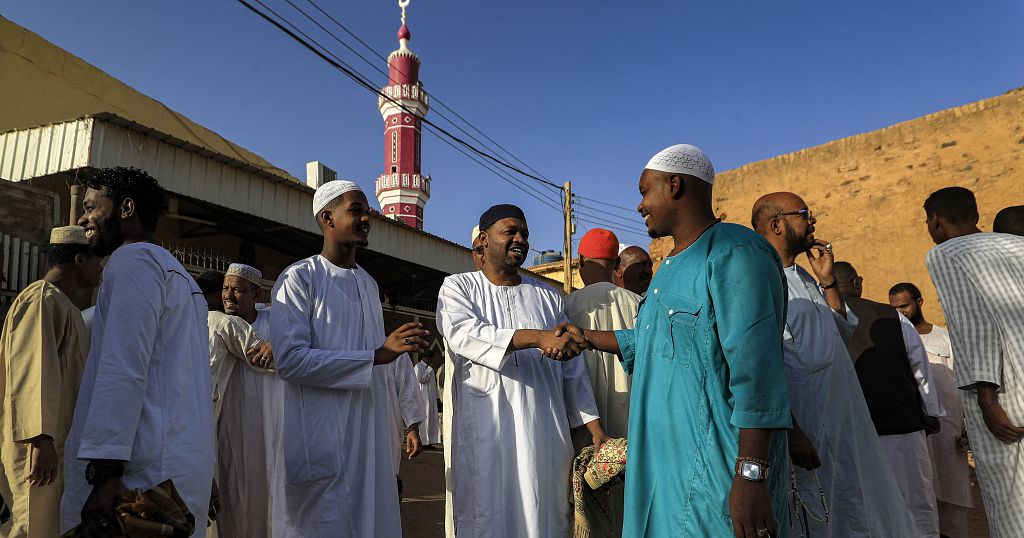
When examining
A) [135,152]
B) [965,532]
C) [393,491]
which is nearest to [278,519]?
[393,491]

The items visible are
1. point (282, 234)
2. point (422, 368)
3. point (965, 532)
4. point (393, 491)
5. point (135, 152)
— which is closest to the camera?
point (393, 491)

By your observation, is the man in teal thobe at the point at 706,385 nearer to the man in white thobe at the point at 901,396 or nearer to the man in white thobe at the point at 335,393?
the man in white thobe at the point at 335,393

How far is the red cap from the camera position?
4.47 metres

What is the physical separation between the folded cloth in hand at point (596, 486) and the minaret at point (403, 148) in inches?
1341

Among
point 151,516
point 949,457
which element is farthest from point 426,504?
point 151,516

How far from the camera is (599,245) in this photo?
4480 mm

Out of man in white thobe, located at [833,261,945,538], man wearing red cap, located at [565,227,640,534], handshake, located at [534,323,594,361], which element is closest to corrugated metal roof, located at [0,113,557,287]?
man wearing red cap, located at [565,227,640,534]

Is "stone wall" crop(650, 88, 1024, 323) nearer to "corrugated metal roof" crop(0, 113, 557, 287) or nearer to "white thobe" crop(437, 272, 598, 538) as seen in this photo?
"corrugated metal roof" crop(0, 113, 557, 287)

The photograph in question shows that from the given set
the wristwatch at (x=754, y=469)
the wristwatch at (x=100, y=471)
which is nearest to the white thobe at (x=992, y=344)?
the wristwatch at (x=754, y=469)

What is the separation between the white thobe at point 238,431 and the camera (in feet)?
13.1

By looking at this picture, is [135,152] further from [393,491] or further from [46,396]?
[393,491]

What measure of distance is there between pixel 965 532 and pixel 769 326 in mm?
4901

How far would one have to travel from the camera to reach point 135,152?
27.5ft

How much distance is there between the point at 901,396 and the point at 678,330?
126 inches
